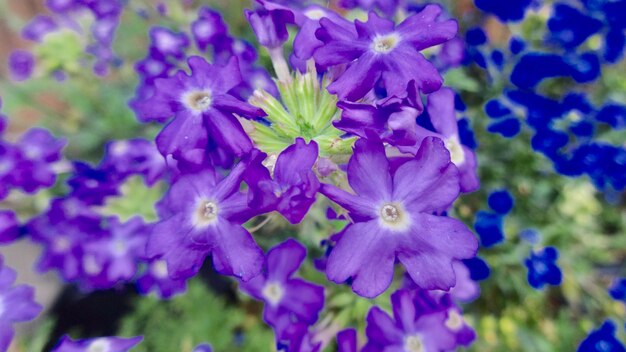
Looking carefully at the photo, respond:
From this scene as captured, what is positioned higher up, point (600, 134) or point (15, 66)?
point (600, 134)

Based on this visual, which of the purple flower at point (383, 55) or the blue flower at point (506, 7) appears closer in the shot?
the purple flower at point (383, 55)

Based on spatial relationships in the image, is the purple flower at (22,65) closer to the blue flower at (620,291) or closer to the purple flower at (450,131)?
the purple flower at (450,131)

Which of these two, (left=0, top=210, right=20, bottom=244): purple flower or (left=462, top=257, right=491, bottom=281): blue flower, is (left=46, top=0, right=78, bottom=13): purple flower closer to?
(left=0, top=210, right=20, bottom=244): purple flower

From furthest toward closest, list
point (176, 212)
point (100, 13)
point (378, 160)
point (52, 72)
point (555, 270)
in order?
point (52, 72) < point (100, 13) < point (555, 270) < point (176, 212) < point (378, 160)

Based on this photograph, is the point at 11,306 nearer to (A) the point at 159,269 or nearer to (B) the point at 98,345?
(B) the point at 98,345

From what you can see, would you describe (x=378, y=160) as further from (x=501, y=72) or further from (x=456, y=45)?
(x=501, y=72)

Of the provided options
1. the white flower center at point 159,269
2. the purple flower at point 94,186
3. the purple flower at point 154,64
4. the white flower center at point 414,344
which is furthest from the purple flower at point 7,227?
the white flower center at point 414,344

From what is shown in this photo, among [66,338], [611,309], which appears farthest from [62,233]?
[611,309]
